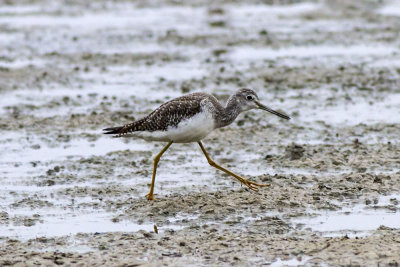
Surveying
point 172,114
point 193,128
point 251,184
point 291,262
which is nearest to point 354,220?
point 291,262

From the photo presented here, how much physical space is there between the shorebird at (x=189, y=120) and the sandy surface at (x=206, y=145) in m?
0.72

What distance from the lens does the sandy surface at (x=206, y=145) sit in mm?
8148

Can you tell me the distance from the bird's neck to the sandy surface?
2.90 ft

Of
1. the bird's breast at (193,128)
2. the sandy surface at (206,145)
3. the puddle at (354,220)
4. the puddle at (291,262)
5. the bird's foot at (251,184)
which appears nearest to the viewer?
the puddle at (291,262)

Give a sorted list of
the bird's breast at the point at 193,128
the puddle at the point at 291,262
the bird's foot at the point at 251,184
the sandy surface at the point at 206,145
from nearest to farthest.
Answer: the puddle at the point at 291,262
the sandy surface at the point at 206,145
the bird's breast at the point at 193,128
the bird's foot at the point at 251,184

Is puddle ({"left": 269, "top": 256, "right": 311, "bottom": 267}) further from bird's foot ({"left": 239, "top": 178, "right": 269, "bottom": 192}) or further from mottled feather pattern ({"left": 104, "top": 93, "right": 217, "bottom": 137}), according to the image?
mottled feather pattern ({"left": 104, "top": 93, "right": 217, "bottom": 137})

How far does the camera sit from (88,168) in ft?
36.8

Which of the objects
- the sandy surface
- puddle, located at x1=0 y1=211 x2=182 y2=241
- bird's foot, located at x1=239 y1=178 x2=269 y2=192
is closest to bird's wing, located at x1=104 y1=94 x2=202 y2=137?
the sandy surface

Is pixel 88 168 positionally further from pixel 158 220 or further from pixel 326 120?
pixel 326 120

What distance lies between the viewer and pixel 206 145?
1243cm

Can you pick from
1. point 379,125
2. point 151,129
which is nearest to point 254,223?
point 151,129

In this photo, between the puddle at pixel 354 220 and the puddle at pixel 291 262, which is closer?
the puddle at pixel 291 262

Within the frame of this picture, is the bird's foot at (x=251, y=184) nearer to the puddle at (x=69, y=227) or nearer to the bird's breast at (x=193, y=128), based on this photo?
the bird's breast at (x=193, y=128)

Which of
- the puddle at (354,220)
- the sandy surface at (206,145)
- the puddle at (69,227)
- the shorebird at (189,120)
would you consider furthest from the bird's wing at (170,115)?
the puddle at (354,220)
